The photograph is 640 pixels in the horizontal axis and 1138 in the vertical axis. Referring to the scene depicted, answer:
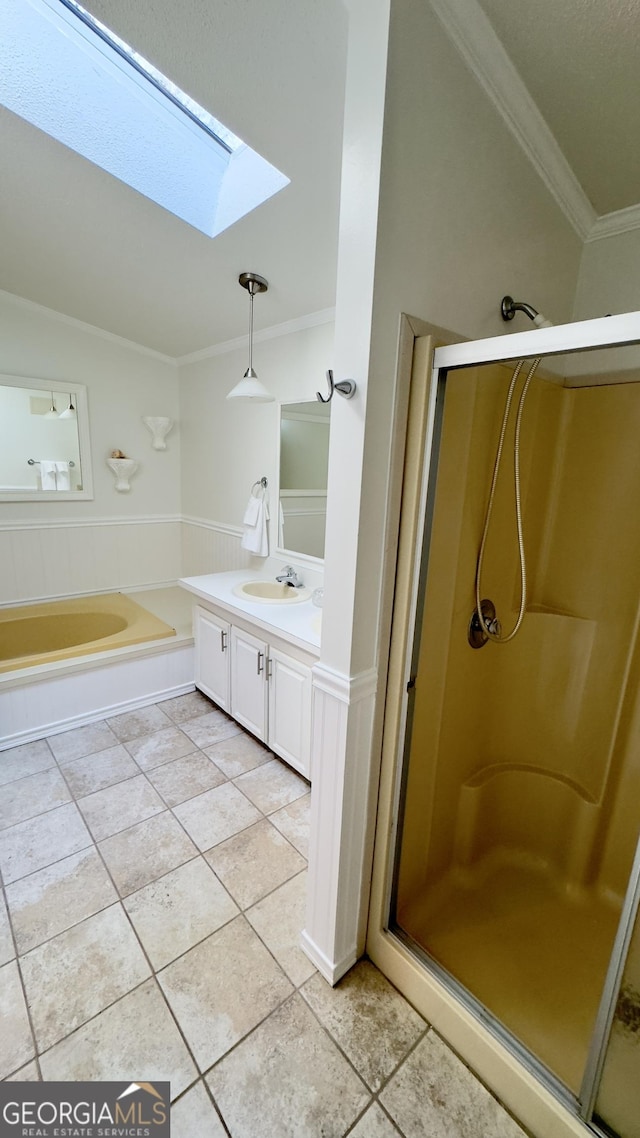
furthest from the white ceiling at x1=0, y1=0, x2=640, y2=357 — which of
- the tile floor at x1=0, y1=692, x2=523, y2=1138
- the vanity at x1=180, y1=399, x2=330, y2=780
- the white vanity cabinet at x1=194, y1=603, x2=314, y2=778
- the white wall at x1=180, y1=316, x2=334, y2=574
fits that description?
the tile floor at x1=0, y1=692, x2=523, y2=1138

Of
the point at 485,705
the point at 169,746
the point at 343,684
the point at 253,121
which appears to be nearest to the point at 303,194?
the point at 253,121

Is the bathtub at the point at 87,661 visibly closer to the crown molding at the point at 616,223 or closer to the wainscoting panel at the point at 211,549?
the wainscoting panel at the point at 211,549

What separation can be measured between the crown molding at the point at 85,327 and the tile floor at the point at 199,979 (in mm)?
2747

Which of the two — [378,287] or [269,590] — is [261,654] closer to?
[269,590]

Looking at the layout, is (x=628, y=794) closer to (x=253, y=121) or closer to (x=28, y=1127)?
(x=28, y=1127)

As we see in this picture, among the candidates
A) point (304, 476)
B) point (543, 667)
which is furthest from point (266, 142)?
point (543, 667)

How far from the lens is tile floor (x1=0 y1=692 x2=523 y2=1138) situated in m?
1.03

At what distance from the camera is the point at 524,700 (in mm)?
1724

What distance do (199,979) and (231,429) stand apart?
106 inches

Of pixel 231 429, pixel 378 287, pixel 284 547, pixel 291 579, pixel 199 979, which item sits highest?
pixel 378 287

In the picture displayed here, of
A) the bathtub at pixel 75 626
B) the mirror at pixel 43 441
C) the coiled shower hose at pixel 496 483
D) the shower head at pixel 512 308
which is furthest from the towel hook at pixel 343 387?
the mirror at pixel 43 441

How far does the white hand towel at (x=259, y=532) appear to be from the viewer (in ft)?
8.60

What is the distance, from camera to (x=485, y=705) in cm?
167

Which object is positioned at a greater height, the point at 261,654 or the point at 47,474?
the point at 47,474
